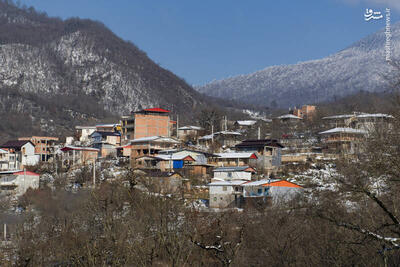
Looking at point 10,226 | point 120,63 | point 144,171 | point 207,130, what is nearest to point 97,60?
point 120,63

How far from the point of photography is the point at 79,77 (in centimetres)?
11875

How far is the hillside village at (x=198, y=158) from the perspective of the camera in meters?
31.4

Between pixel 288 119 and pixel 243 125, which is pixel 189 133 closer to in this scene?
pixel 243 125

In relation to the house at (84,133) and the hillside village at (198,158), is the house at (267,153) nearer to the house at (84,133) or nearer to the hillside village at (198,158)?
the hillside village at (198,158)

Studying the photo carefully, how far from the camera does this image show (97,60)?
A: 12569cm

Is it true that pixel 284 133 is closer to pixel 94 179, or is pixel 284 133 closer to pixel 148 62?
pixel 94 179

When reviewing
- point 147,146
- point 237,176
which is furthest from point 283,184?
point 147,146

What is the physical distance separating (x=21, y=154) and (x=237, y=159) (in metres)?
20.7

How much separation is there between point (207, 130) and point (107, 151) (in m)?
12.2

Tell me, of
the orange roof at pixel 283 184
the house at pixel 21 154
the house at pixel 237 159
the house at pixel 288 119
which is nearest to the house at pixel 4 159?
the house at pixel 21 154

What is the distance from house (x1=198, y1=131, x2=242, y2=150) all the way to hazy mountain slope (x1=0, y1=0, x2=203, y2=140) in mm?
38027

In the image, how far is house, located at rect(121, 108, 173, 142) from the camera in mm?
51278

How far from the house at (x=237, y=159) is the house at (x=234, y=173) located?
3.41m

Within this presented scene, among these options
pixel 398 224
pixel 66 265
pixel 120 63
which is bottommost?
pixel 66 265
